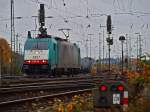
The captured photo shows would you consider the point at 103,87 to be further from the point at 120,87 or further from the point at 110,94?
the point at 120,87

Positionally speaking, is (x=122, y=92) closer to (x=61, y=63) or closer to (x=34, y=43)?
(x=34, y=43)

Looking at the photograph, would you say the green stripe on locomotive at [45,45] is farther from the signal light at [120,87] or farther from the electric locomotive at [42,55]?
the signal light at [120,87]

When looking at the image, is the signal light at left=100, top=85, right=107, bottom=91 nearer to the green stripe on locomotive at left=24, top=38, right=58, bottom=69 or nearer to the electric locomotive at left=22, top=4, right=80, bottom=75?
the electric locomotive at left=22, top=4, right=80, bottom=75

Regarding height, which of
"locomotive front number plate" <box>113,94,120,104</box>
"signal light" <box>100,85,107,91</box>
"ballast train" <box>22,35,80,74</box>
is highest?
"ballast train" <box>22,35,80,74</box>

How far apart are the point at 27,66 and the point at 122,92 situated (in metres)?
29.1

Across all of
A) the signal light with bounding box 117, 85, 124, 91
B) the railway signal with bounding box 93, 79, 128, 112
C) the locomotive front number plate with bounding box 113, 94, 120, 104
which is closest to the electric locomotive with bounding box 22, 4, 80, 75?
the railway signal with bounding box 93, 79, 128, 112

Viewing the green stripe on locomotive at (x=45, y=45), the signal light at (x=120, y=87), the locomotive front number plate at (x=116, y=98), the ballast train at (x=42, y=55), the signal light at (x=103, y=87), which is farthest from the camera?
the ballast train at (x=42, y=55)

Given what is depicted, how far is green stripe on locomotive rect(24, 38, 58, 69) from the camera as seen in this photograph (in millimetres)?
39594

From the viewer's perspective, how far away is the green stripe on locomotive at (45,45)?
39.6 meters

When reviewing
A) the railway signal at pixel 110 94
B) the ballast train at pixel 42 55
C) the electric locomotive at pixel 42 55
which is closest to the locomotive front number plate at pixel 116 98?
the railway signal at pixel 110 94

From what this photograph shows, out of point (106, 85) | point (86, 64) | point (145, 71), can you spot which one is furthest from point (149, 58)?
point (86, 64)

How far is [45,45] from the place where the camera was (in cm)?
3959

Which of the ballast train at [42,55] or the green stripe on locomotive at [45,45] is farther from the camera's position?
the ballast train at [42,55]

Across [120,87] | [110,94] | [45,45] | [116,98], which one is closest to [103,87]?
[110,94]
